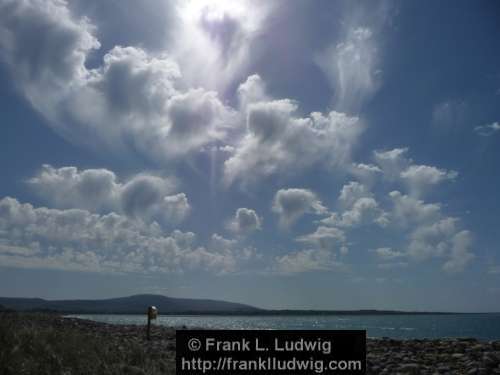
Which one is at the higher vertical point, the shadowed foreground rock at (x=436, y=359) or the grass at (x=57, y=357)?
the grass at (x=57, y=357)

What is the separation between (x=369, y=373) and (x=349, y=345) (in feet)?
25.6

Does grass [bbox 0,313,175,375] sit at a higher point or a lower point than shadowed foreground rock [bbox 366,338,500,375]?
higher

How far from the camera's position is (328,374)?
6789 mm

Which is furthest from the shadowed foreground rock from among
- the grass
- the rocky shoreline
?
the grass

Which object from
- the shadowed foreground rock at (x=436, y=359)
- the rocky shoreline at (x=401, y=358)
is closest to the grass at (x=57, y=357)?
the rocky shoreline at (x=401, y=358)

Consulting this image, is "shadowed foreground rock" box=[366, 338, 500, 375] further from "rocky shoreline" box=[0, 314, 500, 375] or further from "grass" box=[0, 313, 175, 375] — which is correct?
"grass" box=[0, 313, 175, 375]

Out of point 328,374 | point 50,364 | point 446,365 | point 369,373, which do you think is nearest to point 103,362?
point 50,364

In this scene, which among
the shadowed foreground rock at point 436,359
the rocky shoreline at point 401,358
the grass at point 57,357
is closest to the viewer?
the grass at point 57,357

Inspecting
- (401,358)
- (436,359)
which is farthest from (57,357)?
(436,359)

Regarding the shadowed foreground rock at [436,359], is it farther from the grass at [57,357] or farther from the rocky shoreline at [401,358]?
the grass at [57,357]

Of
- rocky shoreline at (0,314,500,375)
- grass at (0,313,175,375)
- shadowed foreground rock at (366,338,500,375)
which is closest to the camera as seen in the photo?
grass at (0,313,175,375)

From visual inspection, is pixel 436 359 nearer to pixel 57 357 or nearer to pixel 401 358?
Answer: pixel 401 358

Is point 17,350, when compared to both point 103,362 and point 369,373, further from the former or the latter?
point 369,373

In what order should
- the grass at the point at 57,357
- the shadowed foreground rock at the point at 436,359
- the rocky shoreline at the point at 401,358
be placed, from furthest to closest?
the shadowed foreground rock at the point at 436,359
the rocky shoreline at the point at 401,358
the grass at the point at 57,357
